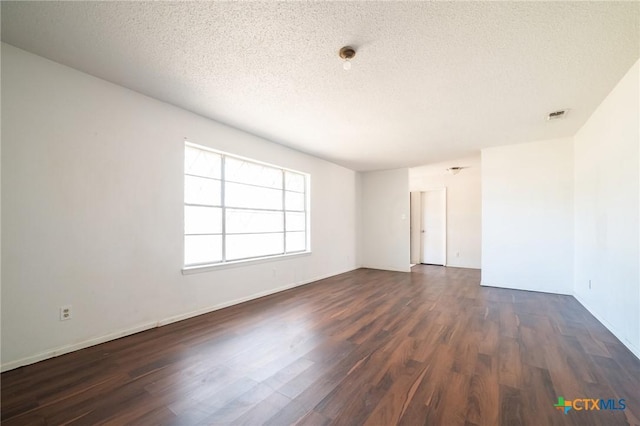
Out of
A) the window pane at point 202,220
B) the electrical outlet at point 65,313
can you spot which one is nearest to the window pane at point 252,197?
the window pane at point 202,220

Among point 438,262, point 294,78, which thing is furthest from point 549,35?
point 438,262

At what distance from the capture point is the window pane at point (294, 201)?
4.87 m

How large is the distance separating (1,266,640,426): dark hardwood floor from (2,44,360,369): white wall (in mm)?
263

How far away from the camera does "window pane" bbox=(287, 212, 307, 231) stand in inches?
193

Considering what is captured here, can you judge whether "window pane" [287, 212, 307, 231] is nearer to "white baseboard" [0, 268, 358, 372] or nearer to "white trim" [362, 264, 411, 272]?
"white baseboard" [0, 268, 358, 372]

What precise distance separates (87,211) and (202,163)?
55.7 inches

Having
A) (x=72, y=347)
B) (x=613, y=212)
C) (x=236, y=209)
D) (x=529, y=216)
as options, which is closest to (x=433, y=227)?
(x=529, y=216)

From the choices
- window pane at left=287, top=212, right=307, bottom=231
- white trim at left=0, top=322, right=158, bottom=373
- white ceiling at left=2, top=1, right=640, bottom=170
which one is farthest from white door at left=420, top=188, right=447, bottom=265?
white trim at left=0, top=322, right=158, bottom=373

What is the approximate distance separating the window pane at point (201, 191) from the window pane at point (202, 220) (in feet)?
0.31

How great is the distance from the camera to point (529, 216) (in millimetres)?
4398

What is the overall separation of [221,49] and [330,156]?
3458 millimetres

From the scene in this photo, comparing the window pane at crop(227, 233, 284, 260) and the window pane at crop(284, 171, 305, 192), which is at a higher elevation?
the window pane at crop(284, 171, 305, 192)

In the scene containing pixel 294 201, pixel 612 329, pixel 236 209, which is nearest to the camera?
pixel 612 329

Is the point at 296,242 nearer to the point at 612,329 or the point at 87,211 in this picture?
the point at 87,211
